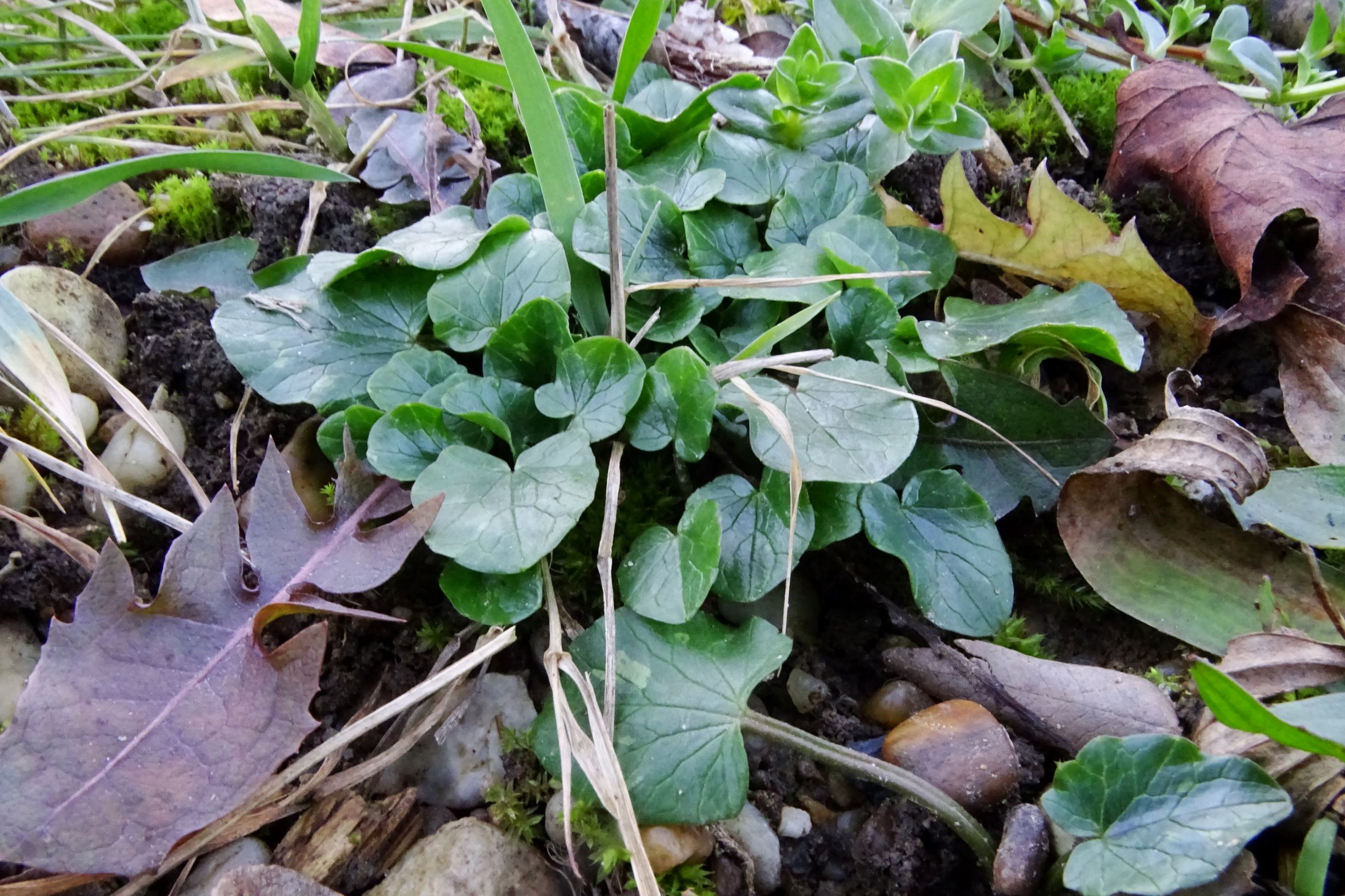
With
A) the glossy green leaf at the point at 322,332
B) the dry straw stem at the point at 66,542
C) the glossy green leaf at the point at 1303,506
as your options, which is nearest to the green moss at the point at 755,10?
the glossy green leaf at the point at 322,332

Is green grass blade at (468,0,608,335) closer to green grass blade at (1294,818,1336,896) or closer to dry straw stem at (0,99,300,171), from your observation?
dry straw stem at (0,99,300,171)

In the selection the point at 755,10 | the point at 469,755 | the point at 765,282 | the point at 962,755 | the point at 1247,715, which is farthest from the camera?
the point at 755,10

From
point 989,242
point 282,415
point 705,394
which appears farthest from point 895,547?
point 282,415

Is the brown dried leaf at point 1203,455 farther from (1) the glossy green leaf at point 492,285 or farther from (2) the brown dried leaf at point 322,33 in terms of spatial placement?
(2) the brown dried leaf at point 322,33

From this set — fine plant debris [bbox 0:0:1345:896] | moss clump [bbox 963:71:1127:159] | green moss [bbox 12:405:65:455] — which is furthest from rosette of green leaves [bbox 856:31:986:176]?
green moss [bbox 12:405:65:455]

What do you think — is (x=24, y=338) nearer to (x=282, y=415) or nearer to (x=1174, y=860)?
(x=282, y=415)

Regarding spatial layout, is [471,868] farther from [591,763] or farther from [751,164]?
[751,164]

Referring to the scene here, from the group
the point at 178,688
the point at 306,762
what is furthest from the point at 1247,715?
the point at 178,688
